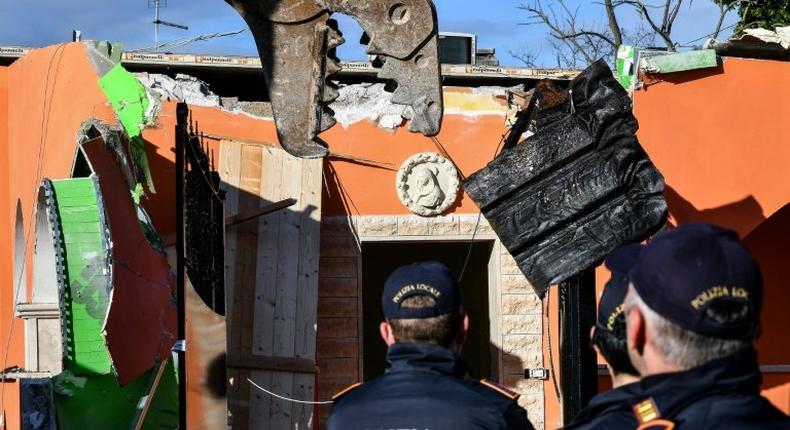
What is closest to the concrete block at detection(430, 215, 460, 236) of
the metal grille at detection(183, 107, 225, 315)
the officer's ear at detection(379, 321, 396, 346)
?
the metal grille at detection(183, 107, 225, 315)

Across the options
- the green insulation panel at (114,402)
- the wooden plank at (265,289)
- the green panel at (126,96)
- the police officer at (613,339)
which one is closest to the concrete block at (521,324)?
the wooden plank at (265,289)

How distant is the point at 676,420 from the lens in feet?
6.64

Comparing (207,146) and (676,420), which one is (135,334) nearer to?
(207,146)

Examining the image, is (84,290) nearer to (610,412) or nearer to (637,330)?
(610,412)

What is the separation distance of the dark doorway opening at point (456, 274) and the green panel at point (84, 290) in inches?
222

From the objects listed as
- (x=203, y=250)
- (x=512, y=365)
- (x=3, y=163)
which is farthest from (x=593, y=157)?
(x=3, y=163)

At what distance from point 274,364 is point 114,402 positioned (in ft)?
6.93

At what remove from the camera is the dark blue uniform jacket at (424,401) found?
3080mm

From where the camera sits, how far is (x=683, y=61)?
31.4 feet

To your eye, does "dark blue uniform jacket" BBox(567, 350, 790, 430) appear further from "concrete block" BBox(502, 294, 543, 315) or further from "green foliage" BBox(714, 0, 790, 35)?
"green foliage" BBox(714, 0, 790, 35)

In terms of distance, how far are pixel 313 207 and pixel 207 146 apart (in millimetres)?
892

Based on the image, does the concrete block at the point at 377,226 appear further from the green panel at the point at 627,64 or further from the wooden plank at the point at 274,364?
the green panel at the point at 627,64

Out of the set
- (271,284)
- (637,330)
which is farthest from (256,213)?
(637,330)

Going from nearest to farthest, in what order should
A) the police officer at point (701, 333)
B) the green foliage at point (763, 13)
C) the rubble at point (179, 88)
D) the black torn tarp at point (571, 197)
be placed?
the police officer at point (701, 333) → the black torn tarp at point (571, 197) → the rubble at point (179, 88) → the green foliage at point (763, 13)
